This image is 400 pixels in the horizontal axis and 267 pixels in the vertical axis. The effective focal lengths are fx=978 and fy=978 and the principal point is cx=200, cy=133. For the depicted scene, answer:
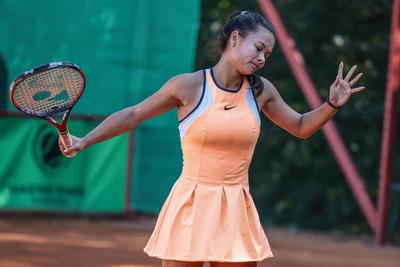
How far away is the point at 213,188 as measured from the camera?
3.72 m

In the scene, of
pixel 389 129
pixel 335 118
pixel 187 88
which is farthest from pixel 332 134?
pixel 187 88

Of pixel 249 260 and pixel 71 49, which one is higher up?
pixel 71 49

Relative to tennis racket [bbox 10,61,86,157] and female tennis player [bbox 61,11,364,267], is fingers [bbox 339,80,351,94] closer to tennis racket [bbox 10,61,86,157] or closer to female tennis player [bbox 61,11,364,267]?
female tennis player [bbox 61,11,364,267]

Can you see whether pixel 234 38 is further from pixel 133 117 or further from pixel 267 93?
pixel 133 117

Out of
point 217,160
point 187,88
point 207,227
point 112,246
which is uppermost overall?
point 187,88

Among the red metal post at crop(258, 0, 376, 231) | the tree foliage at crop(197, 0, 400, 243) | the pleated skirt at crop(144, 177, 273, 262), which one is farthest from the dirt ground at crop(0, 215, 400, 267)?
the pleated skirt at crop(144, 177, 273, 262)

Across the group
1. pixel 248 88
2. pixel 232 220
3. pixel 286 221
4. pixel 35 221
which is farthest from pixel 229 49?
pixel 286 221

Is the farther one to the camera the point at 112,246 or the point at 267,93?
the point at 112,246

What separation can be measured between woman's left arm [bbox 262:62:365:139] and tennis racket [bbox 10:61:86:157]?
78 cm

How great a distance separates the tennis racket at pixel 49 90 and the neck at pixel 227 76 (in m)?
0.61

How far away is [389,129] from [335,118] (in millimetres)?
1496

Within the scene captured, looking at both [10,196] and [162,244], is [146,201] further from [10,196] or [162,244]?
[162,244]

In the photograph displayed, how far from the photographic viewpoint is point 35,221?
29.7 feet

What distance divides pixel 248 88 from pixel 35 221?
561 cm
